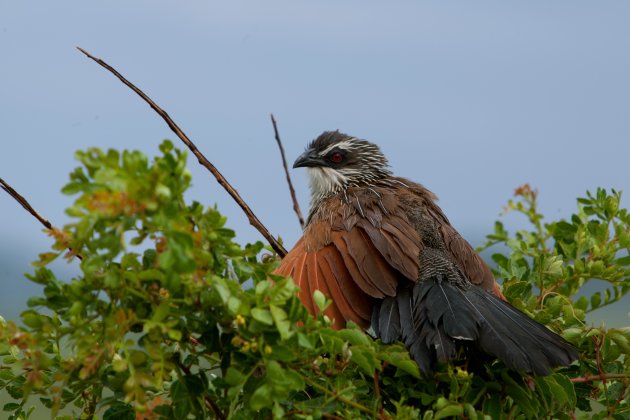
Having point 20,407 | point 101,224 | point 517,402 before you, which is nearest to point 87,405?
point 20,407

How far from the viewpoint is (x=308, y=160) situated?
354 cm

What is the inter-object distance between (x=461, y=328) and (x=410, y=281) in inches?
15.3

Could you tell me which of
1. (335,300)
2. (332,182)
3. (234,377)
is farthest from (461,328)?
(332,182)

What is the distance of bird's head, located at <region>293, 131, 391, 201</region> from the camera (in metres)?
3.38

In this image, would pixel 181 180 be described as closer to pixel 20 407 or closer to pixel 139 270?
pixel 139 270

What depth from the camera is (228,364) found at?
4.52ft

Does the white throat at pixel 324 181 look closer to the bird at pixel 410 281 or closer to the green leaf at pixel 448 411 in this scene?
the bird at pixel 410 281

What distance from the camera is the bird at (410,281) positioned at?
6.26ft

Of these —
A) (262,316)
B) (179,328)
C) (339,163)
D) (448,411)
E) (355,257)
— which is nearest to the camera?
(262,316)

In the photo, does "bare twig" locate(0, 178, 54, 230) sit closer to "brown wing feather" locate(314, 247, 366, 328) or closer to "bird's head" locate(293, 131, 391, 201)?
"brown wing feather" locate(314, 247, 366, 328)

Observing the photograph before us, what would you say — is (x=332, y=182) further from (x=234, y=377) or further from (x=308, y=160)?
(x=234, y=377)

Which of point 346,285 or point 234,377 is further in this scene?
point 346,285

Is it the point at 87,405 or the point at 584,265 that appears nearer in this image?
the point at 87,405

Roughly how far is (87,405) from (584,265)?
5.30 ft
